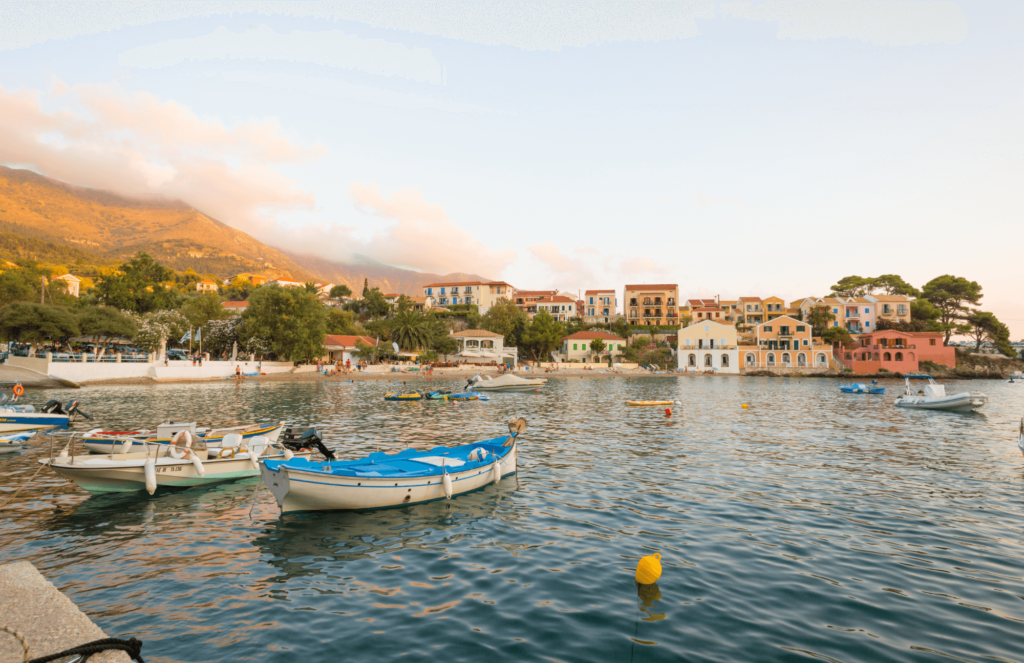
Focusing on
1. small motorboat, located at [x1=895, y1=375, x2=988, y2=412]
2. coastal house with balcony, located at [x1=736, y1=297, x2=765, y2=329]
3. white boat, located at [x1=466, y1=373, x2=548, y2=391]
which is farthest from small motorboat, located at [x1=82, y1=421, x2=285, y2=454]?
coastal house with balcony, located at [x1=736, y1=297, x2=765, y2=329]

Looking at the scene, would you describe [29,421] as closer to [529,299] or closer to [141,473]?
[141,473]

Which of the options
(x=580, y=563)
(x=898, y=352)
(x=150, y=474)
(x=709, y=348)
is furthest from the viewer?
(x=709, y=348)

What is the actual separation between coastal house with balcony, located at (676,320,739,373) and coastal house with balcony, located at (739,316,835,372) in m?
2.71

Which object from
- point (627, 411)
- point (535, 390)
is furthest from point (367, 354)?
point (627, 411)

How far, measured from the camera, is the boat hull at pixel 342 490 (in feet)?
43.7

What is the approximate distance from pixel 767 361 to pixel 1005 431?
7479cm

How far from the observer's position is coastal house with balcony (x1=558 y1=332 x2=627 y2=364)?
107438mm

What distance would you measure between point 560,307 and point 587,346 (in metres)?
33.3

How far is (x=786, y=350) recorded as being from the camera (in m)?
Answer: 102

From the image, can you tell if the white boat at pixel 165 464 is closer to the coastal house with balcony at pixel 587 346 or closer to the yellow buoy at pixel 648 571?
the yellow buoy at pixel 648 571

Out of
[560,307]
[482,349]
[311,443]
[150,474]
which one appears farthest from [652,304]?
[150,474]

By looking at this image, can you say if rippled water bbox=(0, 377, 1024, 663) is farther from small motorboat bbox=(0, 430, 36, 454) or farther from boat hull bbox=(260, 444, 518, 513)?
small motorboat bbox=(0, 430, 36, 454)

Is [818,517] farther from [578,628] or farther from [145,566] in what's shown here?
[145,566]

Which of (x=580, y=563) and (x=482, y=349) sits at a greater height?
(x=482, y=349)
